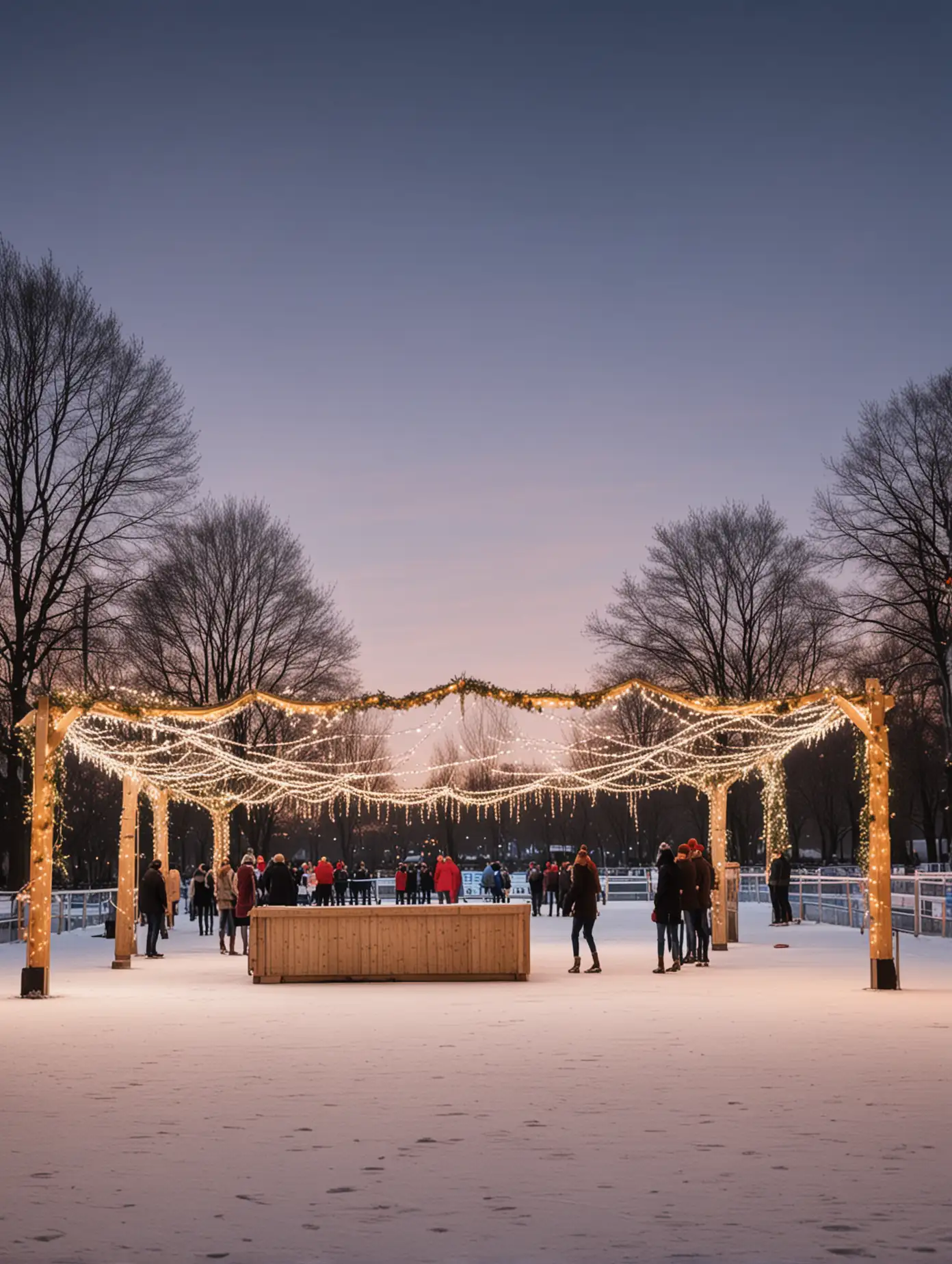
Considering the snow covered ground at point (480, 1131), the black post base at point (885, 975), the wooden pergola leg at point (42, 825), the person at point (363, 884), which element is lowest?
the person at point (363, 884)

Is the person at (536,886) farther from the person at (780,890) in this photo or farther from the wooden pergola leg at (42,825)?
the wooden pergola leg at (42,825)

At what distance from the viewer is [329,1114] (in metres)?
8.46

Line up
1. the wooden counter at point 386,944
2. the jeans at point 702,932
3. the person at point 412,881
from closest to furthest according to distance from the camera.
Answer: the wooden counter at point 386,944 → the jeans at point 702,932 → the person at point 412,881

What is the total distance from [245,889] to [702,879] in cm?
726

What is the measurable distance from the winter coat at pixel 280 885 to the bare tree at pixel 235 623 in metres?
22.9

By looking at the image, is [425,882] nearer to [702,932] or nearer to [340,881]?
[340,881]

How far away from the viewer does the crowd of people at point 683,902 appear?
64.4 feet

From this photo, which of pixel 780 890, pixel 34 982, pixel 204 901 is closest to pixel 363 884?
pixel 204 901

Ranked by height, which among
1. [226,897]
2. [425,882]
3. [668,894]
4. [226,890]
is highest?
[668,894]

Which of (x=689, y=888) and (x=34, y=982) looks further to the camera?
(x=689, y=888)

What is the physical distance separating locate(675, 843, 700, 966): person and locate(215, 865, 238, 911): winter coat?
29.1ft

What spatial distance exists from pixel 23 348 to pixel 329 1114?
30.1 metres

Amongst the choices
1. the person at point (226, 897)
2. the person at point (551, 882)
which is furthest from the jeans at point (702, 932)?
the person at point (551, 882)

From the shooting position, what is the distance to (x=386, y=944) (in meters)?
19.3
